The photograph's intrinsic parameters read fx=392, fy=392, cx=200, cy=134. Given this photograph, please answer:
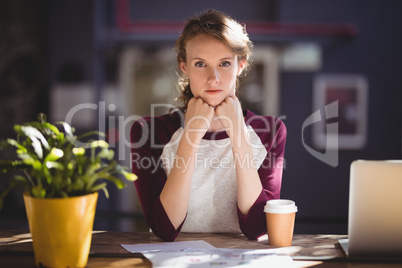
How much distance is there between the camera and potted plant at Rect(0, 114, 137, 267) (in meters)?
0.89

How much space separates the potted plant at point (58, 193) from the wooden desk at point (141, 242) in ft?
0.35

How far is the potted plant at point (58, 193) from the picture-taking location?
887 mm

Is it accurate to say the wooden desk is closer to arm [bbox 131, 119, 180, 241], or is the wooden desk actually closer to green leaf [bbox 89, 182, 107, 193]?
arm [bbox 131, 119, 180, 241]

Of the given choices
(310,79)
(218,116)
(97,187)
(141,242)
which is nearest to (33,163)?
(97,187)

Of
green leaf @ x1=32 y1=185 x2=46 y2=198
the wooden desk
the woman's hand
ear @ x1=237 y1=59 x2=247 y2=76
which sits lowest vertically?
the wooden desk

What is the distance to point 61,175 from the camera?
0.90 m

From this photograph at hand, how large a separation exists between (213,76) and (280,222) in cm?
55

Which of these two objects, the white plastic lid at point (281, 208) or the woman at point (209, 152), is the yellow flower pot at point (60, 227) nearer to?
the woman at point (209, 152)

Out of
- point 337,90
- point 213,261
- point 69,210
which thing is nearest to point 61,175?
point 69,210

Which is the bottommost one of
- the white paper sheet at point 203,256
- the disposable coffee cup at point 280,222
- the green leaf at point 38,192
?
the white paper sheet at point 203,256

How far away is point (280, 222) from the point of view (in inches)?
44.6

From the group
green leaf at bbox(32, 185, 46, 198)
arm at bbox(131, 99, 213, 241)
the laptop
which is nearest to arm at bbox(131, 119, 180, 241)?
arm at bbox(131, 99, 213, 241)

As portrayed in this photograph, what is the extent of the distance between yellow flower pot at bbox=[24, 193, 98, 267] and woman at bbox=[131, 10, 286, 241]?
330 mm

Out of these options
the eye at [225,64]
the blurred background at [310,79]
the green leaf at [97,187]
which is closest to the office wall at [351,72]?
the blurred background at [310,79]
